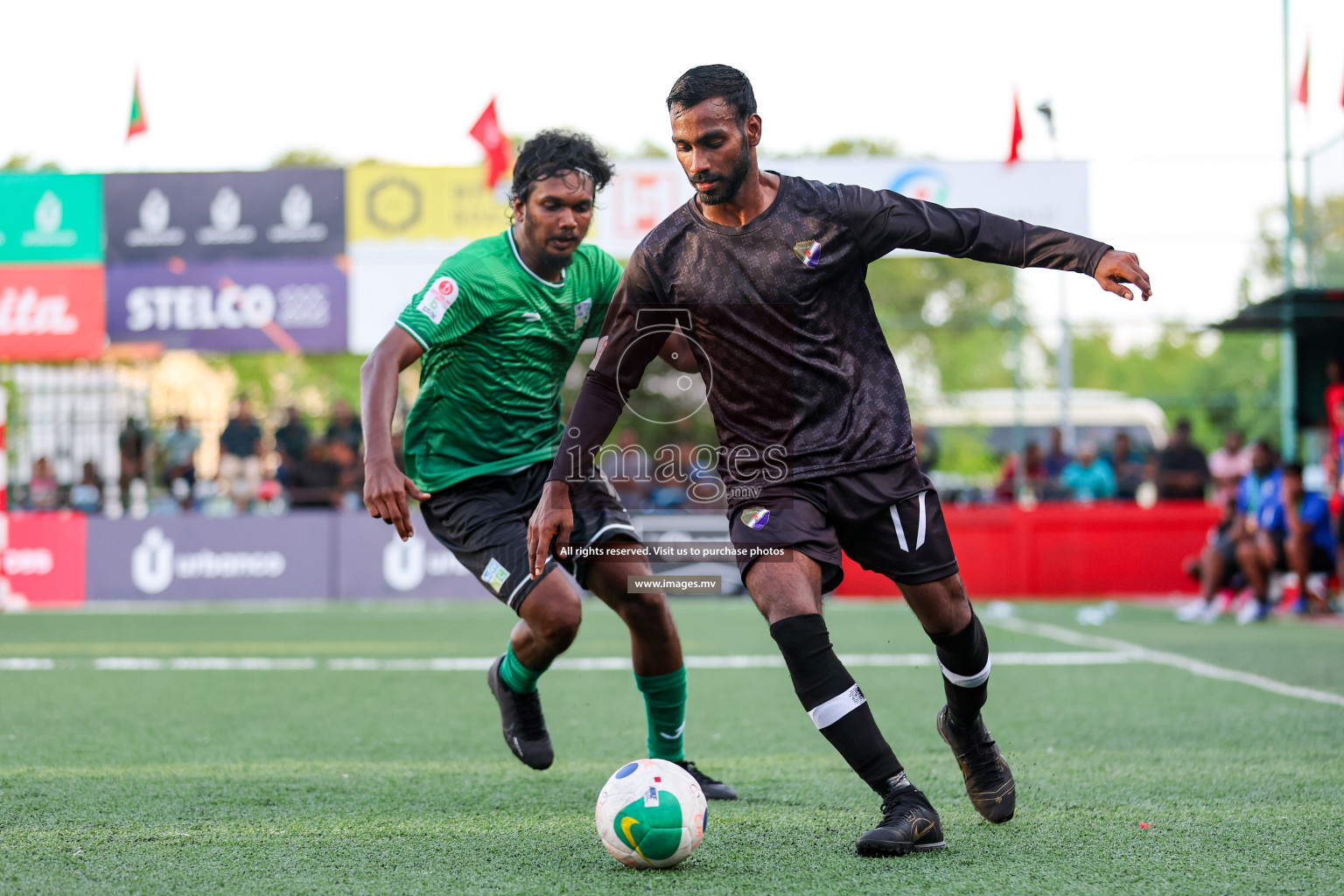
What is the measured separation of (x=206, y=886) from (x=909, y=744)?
10.9 feet

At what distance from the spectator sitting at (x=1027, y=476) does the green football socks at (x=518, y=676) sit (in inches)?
492

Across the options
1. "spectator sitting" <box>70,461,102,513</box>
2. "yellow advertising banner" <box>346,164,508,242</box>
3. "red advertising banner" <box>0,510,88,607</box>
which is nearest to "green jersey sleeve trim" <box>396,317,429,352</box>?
"yellow advertising banner" <box>346,164,508,242</box>

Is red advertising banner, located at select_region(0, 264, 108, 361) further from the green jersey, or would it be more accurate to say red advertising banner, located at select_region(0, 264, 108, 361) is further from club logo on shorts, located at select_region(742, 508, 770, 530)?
club logo on shorts, located at select_region(742, 508, 770, 530)

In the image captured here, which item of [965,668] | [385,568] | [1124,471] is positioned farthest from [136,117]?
[965,668]

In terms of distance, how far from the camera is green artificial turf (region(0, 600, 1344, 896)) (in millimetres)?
3377

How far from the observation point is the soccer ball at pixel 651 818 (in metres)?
3.46

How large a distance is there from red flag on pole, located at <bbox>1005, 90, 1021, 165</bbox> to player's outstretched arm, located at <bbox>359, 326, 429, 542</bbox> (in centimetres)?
1230

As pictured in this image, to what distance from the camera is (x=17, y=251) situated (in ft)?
51.4

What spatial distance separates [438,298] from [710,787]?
6.58ft

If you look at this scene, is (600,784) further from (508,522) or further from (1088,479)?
(1088,479)

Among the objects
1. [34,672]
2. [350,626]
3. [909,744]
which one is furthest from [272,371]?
[909,744]

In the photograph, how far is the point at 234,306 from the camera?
1569 centimetres

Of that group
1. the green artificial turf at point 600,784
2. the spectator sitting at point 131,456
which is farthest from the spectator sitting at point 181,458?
the green artificial turf at point 600,784

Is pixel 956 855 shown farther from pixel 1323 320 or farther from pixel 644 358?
pixel 1323 320
